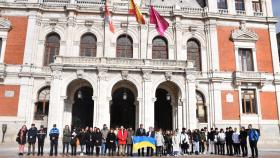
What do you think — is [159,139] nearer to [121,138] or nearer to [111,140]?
[121,138]

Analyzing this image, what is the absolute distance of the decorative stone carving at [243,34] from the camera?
104 feet

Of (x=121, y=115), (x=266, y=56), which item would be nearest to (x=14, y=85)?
(x=121, y=115)

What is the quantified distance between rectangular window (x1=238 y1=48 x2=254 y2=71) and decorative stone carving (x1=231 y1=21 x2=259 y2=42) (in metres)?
1.26

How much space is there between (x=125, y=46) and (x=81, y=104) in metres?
7.75

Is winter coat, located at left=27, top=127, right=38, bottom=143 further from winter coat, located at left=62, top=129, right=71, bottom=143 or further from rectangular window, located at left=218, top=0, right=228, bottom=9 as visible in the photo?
rectangular window, located at left=218, top=0, right=228, bottom=9

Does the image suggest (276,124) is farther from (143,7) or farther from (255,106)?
(143,7)

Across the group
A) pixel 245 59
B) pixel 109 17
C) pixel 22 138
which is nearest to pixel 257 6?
pixel 245 59

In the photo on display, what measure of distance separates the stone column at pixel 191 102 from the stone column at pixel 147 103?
3.12m

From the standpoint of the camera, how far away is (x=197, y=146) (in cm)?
1850

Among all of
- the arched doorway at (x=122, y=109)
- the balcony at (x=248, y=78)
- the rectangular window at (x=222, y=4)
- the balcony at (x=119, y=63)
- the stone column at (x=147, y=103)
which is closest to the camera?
the stone column at (x=147, y=103)

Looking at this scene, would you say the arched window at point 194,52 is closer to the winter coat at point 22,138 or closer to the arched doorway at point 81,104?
the arched doorway at point 81,104

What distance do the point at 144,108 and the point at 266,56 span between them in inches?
656

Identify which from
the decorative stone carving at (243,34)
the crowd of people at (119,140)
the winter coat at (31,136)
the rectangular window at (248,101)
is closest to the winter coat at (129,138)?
the crowd of people at (119,140)

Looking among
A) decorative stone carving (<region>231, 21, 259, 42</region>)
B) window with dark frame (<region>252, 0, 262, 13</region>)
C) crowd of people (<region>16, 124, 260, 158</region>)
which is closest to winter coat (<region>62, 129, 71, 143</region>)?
crowd of people (<region>16, 124, 260, 158</region>)
